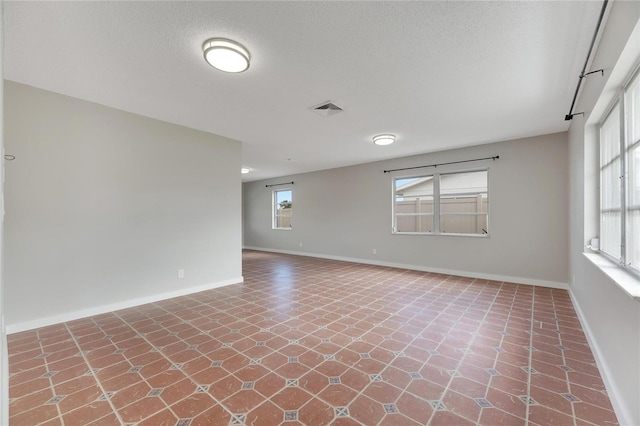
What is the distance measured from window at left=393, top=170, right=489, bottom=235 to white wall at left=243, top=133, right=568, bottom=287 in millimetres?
172

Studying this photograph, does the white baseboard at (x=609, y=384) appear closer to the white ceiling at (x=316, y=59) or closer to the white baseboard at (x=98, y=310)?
the white ceiling at (x=316, y=59)

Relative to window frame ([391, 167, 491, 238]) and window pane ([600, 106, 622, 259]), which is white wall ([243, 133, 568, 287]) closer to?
window frame ([391, 167, 491, 238])

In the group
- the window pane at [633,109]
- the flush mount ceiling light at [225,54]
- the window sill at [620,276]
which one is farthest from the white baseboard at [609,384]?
the flush mount ceiling light at [225,54]

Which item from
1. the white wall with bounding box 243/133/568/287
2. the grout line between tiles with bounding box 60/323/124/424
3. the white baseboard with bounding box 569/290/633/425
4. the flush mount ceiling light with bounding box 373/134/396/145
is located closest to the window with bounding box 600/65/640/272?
the white baseboard with bounding box 569/290/633/425

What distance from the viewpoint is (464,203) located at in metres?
5.37

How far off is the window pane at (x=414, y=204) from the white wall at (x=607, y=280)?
2.67 meters

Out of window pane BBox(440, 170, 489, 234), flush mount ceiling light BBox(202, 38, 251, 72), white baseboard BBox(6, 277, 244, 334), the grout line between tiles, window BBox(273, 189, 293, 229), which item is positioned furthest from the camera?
window BBox(273, 189, 293, 229)

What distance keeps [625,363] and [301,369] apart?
1997mm

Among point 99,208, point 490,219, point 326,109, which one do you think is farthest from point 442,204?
point 99,208

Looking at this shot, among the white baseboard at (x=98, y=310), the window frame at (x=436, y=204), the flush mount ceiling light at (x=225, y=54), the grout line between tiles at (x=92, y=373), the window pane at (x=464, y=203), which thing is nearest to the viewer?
the grout line between tiles at (x=92, y=373)

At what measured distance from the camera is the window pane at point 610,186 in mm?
2141

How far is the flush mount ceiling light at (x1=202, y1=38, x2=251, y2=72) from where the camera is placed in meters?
2.14

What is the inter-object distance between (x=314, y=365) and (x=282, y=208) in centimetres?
701

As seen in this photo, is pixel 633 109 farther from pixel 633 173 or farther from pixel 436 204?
pixel 436 204
